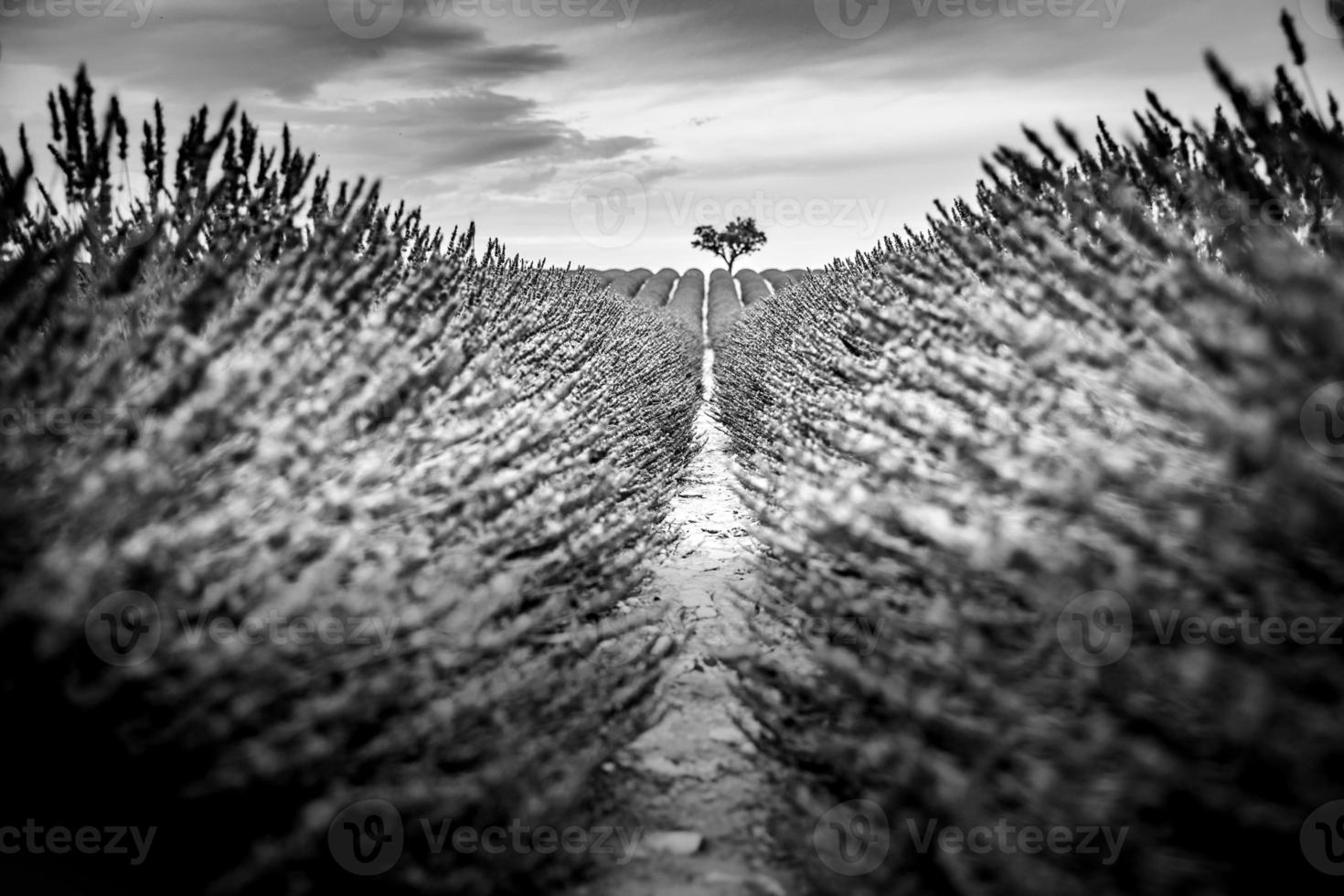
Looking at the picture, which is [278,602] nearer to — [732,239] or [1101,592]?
[1101,592]

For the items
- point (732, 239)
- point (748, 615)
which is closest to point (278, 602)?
point (748, 615)

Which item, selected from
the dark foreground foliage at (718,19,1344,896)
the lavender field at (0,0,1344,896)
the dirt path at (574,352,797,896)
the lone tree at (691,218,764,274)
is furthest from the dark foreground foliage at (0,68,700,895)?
the lone tree at (691,218,764,274)

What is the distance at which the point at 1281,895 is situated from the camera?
3.25 ft

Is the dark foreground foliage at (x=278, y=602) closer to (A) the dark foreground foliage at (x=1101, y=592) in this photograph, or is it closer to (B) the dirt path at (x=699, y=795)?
(B) the dirt path at (x=699, y=795)

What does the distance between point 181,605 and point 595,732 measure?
3.38ft

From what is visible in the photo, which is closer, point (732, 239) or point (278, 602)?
point (278, 602)

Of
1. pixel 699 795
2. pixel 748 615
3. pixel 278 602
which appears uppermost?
pixel 278 602

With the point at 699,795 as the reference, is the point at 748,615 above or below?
above

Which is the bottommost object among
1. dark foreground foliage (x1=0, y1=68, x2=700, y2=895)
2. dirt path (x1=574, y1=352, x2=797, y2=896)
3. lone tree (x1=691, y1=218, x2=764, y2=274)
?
dirt path (x1=574, y1=352, x2=797, y2=896)

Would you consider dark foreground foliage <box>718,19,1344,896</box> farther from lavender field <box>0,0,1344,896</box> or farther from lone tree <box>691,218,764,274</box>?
lone tree <box>691,218,764,274</box>

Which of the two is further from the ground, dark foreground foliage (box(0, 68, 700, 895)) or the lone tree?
the lone tree

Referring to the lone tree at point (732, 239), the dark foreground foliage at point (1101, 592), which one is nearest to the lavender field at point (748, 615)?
the dark foreground foliage at point (1101, 592)

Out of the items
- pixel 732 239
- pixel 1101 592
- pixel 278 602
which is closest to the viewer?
pixel 1101 592

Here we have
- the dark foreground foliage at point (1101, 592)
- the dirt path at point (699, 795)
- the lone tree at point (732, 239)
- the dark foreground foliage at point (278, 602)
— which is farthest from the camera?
the lone tree at point (732, 239)
